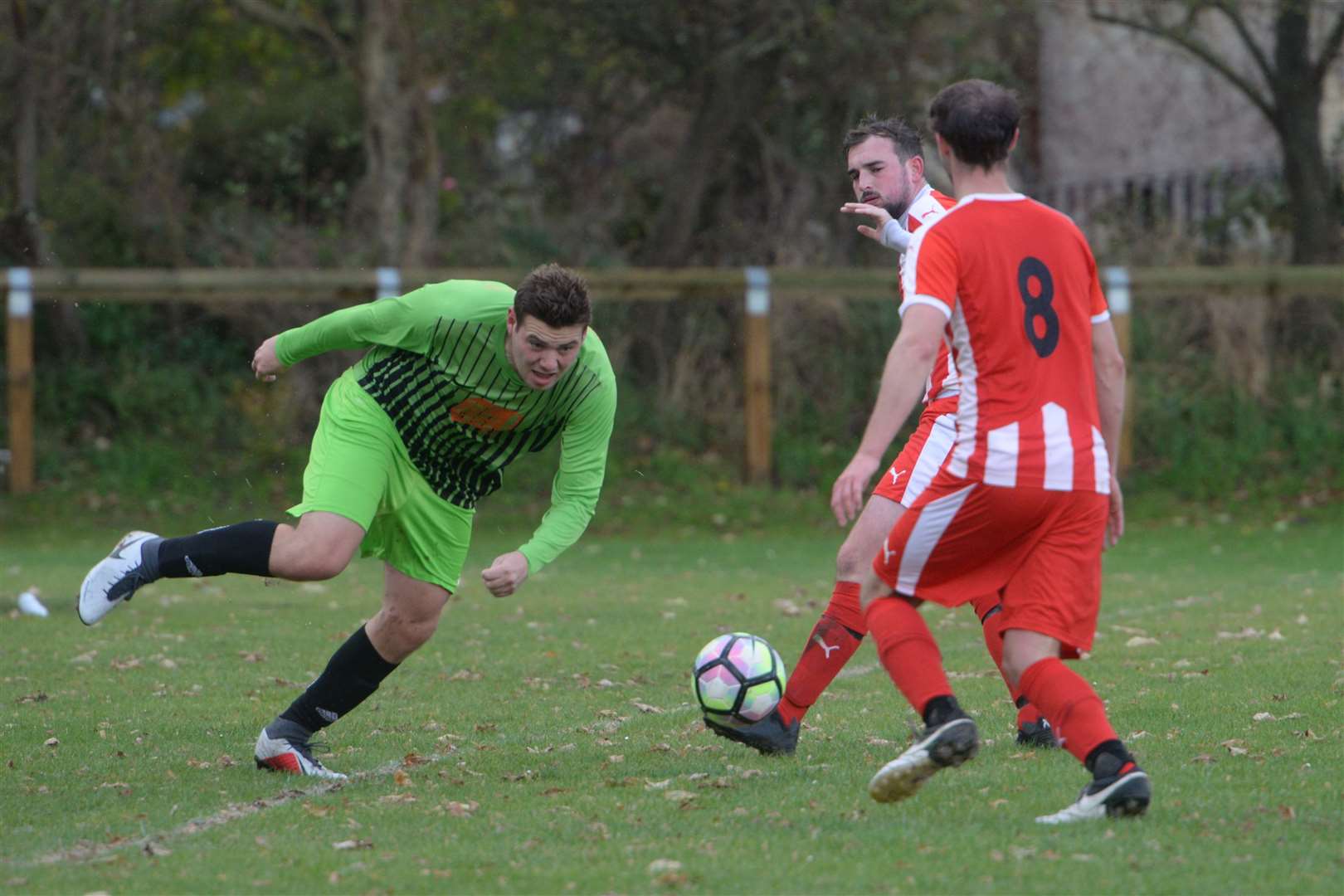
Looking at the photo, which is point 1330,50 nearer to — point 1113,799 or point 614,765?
point 614,765

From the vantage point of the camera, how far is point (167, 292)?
1645cm

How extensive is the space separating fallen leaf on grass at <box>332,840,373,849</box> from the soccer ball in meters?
1.54

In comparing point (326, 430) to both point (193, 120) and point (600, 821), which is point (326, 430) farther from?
point (193, 120)

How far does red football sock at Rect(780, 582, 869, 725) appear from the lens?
19.6ft

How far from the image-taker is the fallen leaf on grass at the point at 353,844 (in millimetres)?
4613

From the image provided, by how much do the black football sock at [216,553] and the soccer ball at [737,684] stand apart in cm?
153

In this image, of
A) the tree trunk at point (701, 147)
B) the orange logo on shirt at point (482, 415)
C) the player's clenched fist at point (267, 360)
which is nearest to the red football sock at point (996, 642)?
the orange logo on shirt at point (482, 415)

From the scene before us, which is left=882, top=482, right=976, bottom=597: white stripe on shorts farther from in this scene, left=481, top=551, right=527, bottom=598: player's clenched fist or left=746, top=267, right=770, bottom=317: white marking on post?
left=746, top=267, right=770, bottom=317: white marking on post

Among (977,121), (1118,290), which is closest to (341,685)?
(977,121)

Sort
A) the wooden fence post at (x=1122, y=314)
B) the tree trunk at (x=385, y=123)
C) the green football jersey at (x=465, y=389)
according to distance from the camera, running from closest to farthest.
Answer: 1. the green football jersey at (x=465, y=389)
2. the wooden fence post at (x=1122, y=314)
3. the tree trunk at (x=385, y=123)

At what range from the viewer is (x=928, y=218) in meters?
6.03

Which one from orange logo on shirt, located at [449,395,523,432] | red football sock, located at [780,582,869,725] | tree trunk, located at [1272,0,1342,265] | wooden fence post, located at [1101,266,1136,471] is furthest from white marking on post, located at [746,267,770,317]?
orange logo on shirt, located at [449,395,523,432]

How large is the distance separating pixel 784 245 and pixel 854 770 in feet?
47.4

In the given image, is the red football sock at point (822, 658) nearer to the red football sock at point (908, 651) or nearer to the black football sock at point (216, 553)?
the red football sock at point (908, 651)
